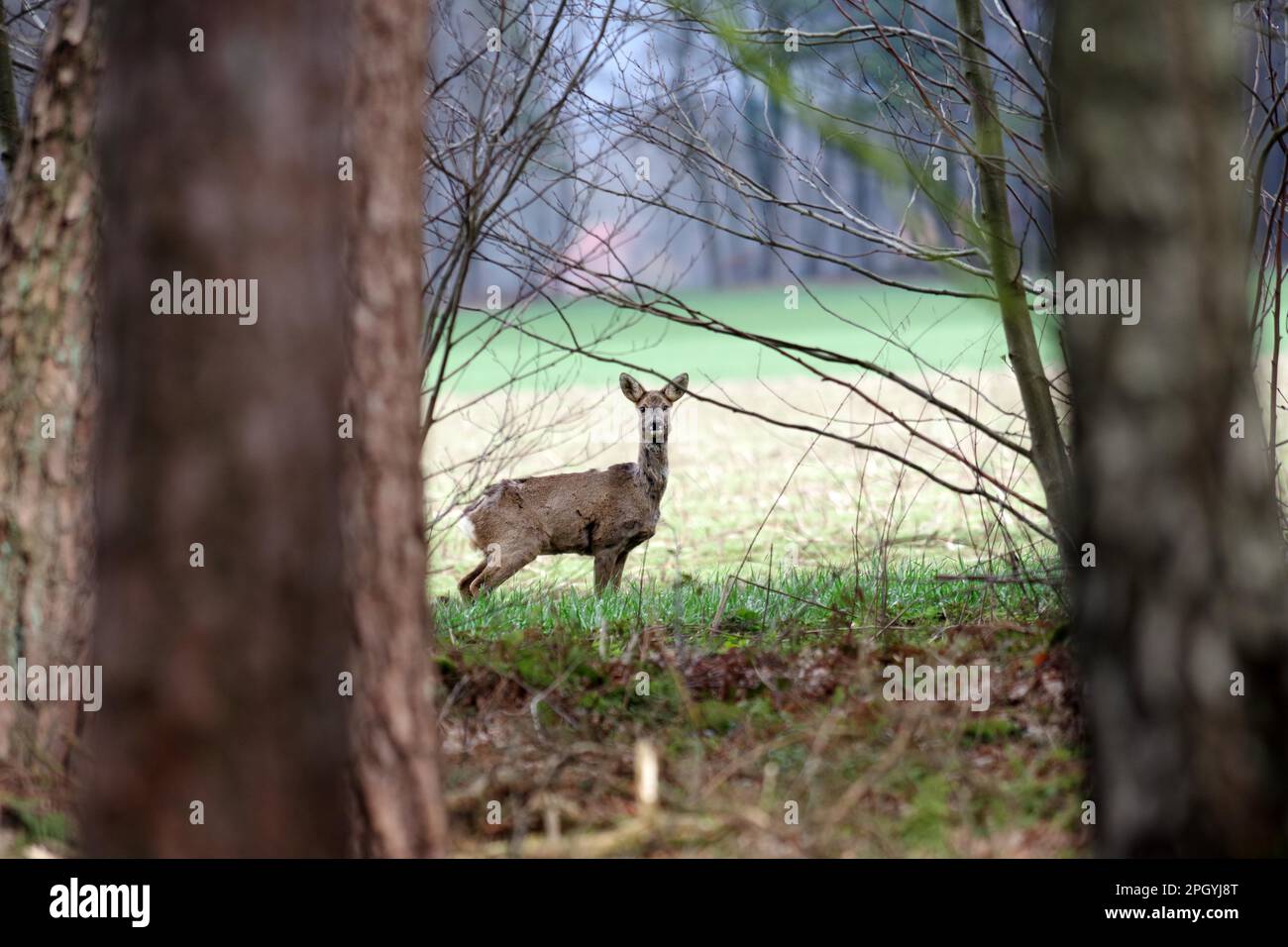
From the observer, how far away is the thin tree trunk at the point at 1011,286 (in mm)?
5984

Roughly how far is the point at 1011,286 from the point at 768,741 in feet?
8.73

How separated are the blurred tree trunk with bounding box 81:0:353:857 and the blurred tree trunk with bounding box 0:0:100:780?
79.4 inches

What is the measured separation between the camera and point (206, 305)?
2.48 meters

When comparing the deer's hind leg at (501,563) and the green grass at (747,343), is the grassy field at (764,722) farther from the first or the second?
the green grass at (747,343)

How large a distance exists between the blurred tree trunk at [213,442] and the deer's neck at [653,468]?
873 cm

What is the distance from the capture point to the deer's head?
1119 cm

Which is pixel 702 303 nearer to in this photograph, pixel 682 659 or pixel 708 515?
pixel 708 515

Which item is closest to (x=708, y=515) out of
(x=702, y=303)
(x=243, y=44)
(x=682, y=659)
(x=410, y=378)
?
(x=682, y=659)

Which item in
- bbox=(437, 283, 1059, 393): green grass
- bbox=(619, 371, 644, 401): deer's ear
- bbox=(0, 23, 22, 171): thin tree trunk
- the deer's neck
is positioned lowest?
the deer's neck

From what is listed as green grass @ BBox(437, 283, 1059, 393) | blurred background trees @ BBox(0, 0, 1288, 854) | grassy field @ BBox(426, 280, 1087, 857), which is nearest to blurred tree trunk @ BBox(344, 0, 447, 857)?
blurred background trees @ BBox(0, 0, 1288, 854)

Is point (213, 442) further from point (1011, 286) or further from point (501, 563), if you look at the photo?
point (501, 563)

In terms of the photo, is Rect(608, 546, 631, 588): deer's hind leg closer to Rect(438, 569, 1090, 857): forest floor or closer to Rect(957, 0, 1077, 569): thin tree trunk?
Rect(438, 569, 1090, 857): forest floor
